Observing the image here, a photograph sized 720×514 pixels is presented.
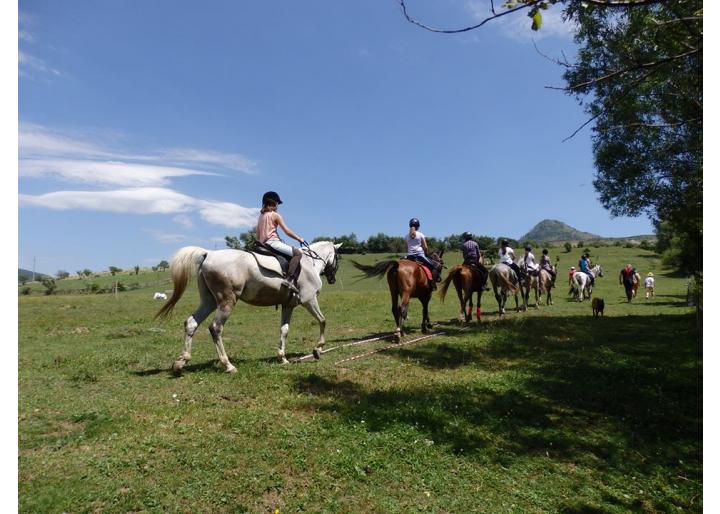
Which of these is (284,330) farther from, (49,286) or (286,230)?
(49,286)

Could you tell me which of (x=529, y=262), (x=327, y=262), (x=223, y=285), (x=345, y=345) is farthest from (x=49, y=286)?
(x=529, y=262)

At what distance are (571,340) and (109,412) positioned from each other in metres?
13.0

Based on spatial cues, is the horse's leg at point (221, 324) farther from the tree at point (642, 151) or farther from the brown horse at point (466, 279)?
the tree at point (642, 151)

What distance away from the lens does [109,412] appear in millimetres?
6797

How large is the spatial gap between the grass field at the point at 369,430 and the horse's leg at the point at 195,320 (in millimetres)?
375

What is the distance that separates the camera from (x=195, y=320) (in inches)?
361

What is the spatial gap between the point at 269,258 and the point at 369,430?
5.21m

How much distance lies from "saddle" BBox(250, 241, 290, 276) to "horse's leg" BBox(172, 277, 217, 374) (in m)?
1.38

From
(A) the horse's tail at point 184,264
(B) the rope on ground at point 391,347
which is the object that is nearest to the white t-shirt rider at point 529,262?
(B) the rope on ground at point 391,347

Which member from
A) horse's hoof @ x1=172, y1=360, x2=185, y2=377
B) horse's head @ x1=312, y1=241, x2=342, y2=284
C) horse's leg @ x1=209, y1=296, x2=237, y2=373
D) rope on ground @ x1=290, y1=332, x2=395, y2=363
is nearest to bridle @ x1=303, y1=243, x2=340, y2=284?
horse's head @ x1=312, y1=241, x2=342, y2=284

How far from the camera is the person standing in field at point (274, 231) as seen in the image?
401 inches

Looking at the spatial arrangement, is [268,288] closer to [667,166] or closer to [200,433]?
[200,433]

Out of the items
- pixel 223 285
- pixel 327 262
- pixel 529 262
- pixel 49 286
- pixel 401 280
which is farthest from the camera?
pixel 49 286

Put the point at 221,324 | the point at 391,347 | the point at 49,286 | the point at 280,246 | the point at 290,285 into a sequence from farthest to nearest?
the point at 49,286 < the point at 391,347 < the point at 290,285 < the point at 280,246 < the point at 221,324
